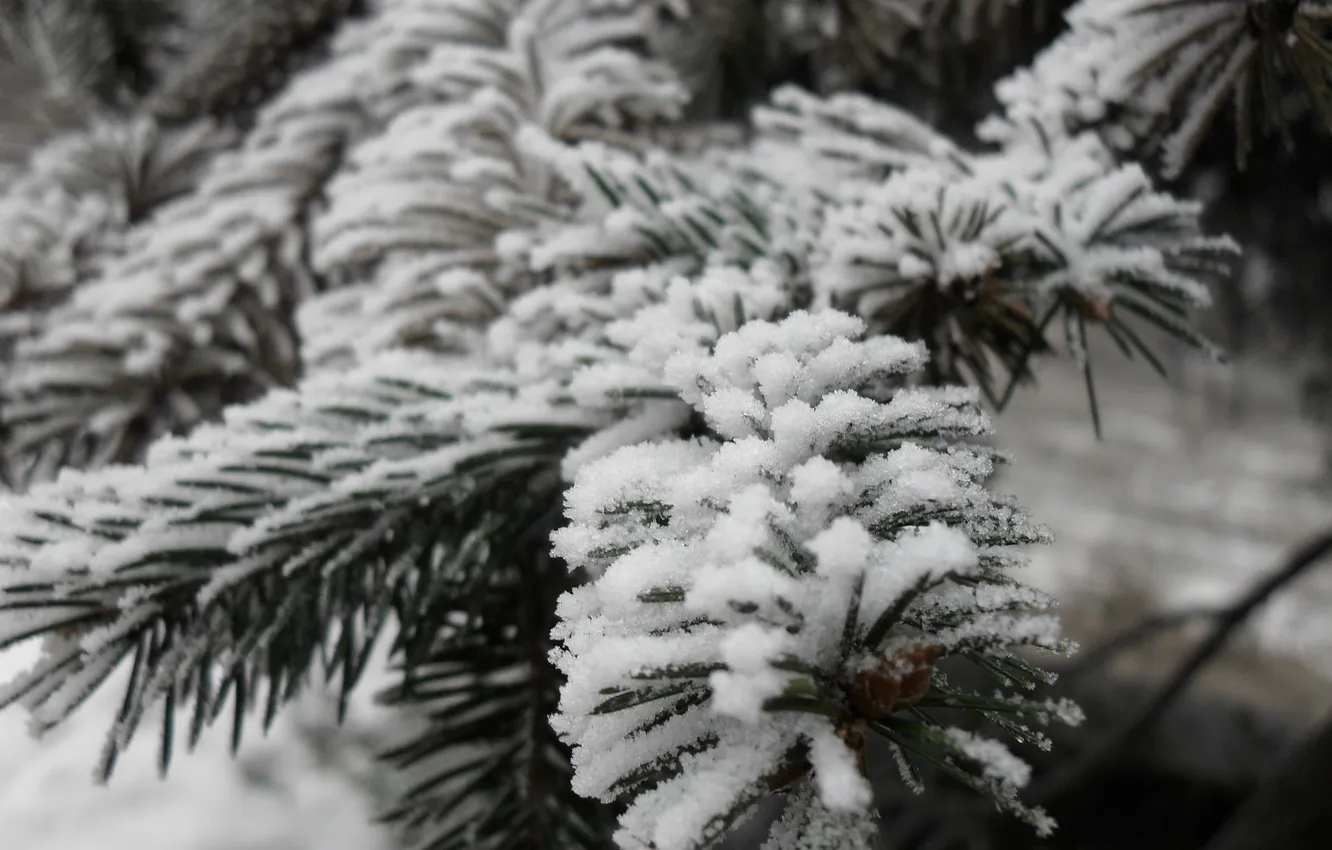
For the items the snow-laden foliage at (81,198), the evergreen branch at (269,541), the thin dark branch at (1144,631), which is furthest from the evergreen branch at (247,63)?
the thin dark branch at (1144,631)

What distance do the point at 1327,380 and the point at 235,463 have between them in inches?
63.6

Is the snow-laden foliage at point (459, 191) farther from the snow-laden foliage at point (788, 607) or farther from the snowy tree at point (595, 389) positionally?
the snow-laden foliage at point (788, 607)

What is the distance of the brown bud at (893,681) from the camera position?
0.23 m

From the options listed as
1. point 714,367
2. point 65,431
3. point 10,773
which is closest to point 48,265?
point 65,431

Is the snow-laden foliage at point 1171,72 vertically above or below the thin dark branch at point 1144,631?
above

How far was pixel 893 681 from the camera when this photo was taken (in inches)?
9.0

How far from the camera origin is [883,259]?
38 centimetres

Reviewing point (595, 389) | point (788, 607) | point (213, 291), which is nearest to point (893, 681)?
point (788, 607)

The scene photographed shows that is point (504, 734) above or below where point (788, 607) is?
below

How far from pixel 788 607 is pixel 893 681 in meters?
0.03

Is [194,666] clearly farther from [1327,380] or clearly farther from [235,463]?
[1327,380]

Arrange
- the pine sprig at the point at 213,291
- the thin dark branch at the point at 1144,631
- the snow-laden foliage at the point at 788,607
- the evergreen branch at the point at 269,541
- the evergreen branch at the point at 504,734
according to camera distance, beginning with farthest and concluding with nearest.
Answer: the thin dark branch at the point at 1144,631
the pine sprig at the point at 213,291
the evergreen branch at the point at 504,734
the evergreen branch at the point at 269,541
the snow-laden foliage at the point at 788,607

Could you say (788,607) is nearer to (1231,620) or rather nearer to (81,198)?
(81,198)

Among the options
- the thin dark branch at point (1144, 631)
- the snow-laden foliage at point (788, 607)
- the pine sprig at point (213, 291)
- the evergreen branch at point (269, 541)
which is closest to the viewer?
the snow-laden foliage at point (788, 607)
